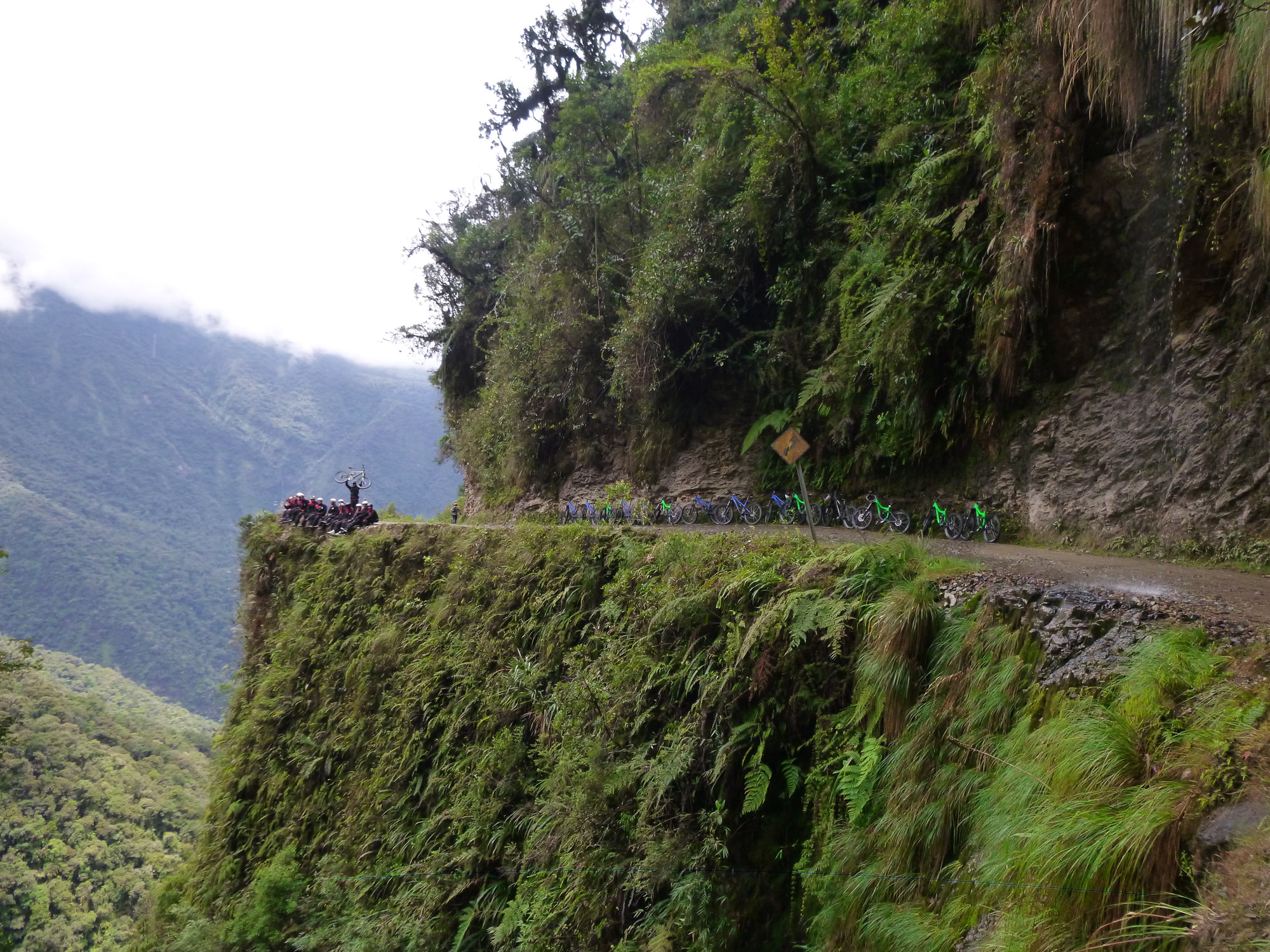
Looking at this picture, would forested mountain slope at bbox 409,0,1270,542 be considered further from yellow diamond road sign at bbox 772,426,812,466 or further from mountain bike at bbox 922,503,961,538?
yellow diamond road sign at bbox 772,426,812,466

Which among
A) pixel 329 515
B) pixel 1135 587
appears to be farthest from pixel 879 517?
pixel 329 515

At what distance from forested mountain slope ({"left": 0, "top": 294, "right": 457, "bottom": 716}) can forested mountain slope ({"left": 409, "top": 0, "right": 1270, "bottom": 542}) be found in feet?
152

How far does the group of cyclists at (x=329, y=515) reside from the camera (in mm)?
18453

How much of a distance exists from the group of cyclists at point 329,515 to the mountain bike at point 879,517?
42.4 feet

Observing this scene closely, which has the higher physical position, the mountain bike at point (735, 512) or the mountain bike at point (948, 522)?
the mountain bike at point (735, 512)

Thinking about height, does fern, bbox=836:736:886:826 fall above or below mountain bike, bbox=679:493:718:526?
below

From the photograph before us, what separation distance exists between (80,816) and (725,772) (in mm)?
33254

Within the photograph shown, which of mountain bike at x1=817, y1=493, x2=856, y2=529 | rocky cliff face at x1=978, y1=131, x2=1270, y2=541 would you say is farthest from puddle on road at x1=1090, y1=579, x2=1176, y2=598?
mountain bike at x1=817, y1=493, x2=856, y2=529

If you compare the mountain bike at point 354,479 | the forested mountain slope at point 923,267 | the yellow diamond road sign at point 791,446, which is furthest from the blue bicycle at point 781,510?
the mountain bike at point 354,479

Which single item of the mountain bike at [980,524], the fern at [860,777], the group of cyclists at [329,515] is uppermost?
the group of cyclists at [329,515]

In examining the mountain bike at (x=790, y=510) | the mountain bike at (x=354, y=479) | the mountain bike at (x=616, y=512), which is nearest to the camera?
the mountain bike at (x=790, y=510)

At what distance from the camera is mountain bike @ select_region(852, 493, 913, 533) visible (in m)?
9.34

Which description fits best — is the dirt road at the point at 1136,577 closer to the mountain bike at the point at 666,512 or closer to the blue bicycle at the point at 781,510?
the blue bicycle at the point at 781,510

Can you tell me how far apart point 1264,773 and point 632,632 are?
5237mm
